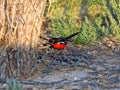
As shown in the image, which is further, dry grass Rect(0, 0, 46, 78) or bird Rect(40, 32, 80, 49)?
bird Rect(40, 32, 80, 49)

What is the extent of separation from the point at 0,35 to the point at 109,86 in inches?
47.8

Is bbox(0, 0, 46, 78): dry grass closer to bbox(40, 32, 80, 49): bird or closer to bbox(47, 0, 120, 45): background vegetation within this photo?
bbox(40, 32, 80, 49): bird

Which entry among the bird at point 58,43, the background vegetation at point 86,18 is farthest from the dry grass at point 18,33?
the background vegetation at point 86,18

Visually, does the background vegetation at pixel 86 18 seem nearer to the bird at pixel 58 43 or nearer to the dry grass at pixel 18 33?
the bird at pixel 58 43

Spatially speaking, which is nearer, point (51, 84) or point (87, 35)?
point (51, 84)

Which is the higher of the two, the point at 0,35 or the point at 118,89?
the point at 0,35

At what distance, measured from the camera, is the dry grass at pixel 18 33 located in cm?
451

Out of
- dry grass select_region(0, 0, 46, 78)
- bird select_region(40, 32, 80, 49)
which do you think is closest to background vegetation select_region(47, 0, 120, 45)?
bird select_region(40, 32, 80, 49)

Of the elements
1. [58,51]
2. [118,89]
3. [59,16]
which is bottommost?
[118,89]

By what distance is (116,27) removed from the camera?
A: 6.81 metres

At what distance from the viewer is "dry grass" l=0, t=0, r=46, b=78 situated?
4.51 m

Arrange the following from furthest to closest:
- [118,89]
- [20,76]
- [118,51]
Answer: [118,51], [20,76], [118,89]

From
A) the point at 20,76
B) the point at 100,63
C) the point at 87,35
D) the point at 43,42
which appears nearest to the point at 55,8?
the point at 87,35

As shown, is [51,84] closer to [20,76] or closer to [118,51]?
[20,76]
